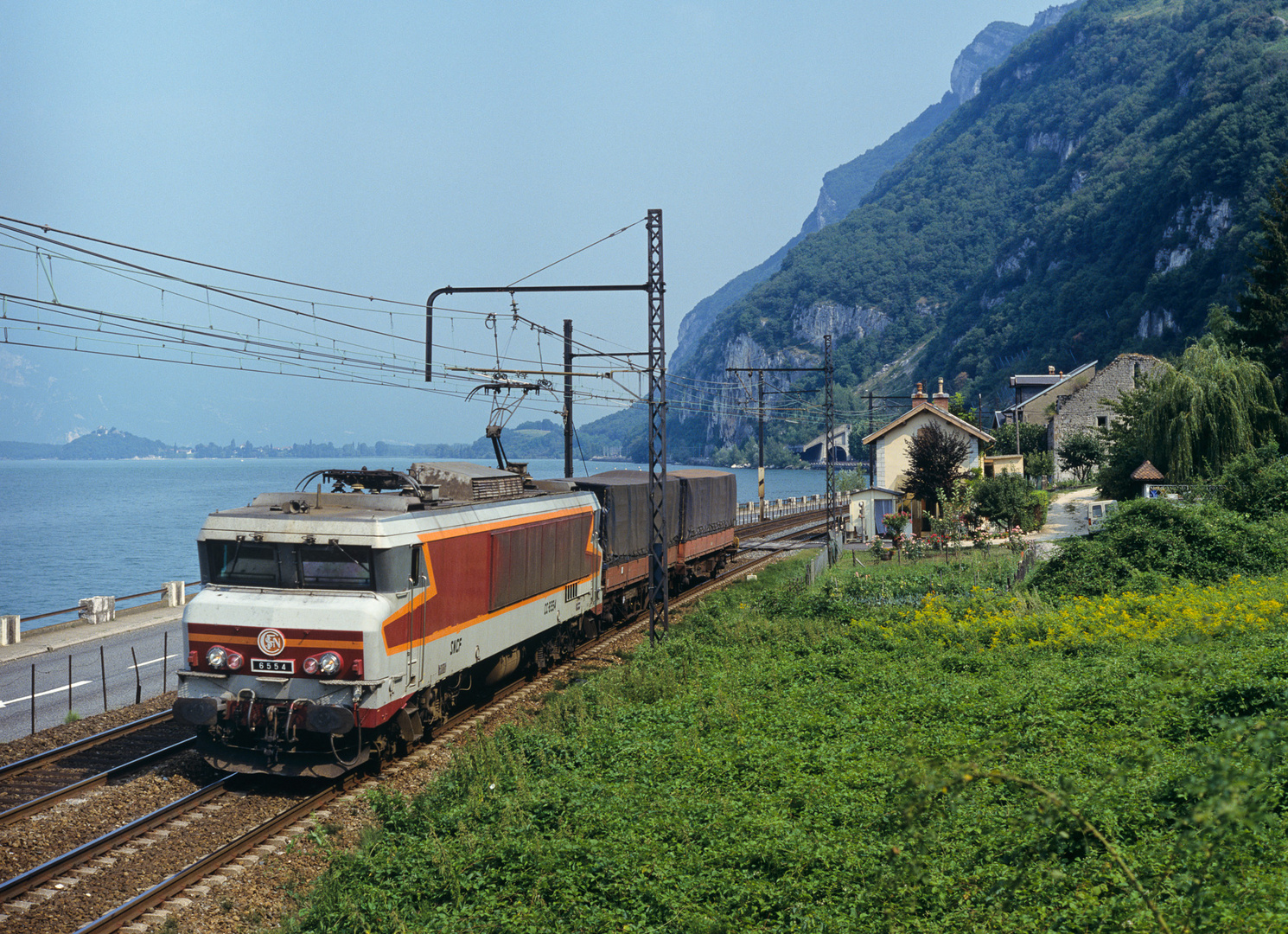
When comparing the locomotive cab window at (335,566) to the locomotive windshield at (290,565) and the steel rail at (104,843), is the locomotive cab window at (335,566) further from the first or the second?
the steel rail at (104,843)

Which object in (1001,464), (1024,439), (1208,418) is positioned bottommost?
(1001,464)

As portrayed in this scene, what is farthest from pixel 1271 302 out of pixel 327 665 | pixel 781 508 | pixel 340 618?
pixel 327 665

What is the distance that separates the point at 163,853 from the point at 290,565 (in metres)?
3.73

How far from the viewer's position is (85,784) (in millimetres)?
12234

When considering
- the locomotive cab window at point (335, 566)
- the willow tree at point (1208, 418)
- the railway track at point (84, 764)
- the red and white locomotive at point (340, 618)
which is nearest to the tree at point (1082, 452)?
the willow tree at point (1208, 418)

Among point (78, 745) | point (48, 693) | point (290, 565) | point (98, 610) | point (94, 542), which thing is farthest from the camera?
point (94, 542)

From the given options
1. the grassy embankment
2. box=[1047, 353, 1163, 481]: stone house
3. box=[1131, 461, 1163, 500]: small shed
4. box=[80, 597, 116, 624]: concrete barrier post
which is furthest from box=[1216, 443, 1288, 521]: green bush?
box=[1047, 353, 1163, 481]: stone house

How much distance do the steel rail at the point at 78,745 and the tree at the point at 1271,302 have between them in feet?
148

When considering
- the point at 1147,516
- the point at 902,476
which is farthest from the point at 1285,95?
the point at 1147,516

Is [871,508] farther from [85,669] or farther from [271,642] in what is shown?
[271,642]

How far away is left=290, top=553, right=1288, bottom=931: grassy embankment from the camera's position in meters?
6.36

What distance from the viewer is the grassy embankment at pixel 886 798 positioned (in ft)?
20.9

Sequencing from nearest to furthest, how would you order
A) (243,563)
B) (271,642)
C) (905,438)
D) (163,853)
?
(163,853) < (271,642) < (243,563) < (905,438)

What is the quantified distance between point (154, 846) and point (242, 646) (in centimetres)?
255
